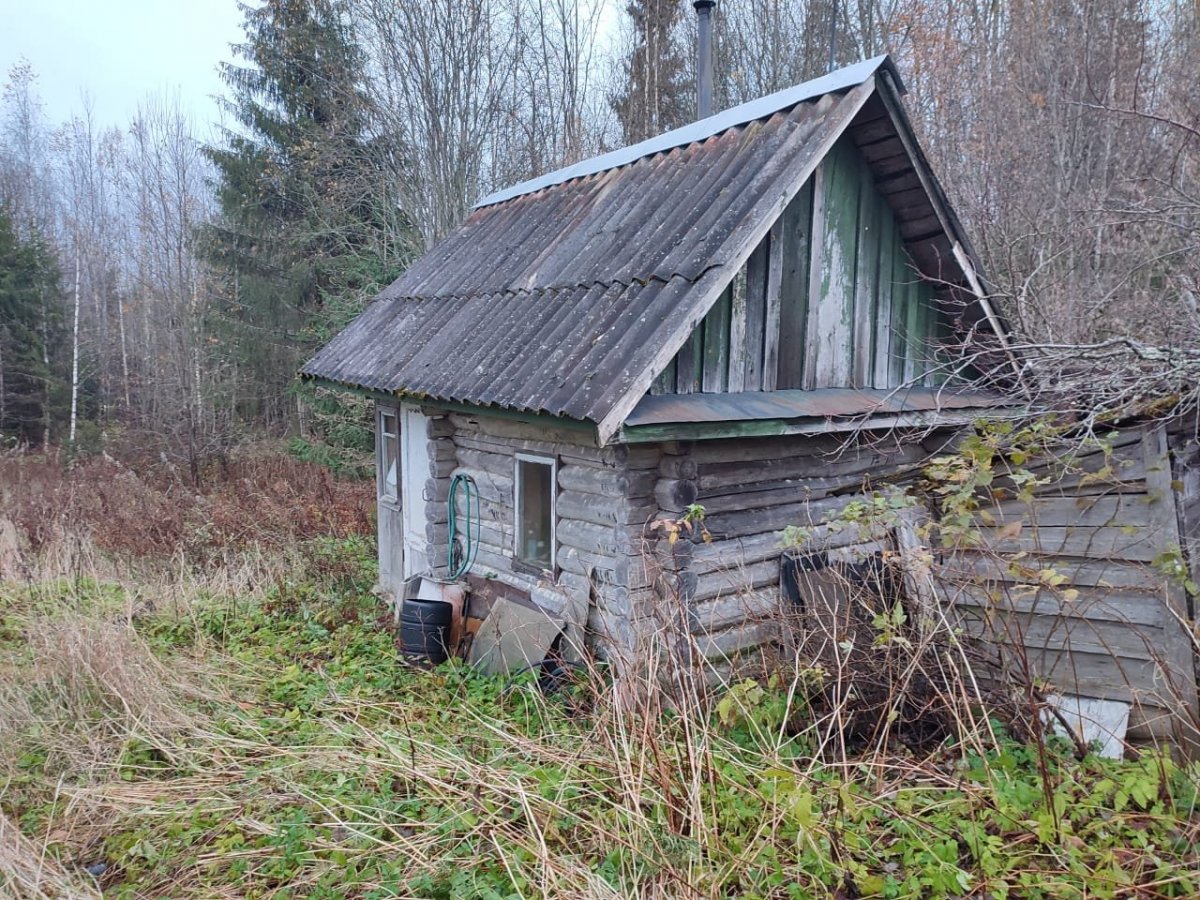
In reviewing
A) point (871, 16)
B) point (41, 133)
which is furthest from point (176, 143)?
point (871, 16)

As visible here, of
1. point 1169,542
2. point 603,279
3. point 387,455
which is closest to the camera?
point 1169,542

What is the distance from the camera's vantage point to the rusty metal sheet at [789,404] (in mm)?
5129

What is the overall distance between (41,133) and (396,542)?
125 feet

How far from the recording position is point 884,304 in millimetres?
Answer: 6855

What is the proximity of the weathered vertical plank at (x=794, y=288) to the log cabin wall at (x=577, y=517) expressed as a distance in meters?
1.47

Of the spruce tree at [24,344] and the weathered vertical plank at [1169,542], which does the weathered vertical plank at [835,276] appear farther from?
the spruce tree at [24,344]

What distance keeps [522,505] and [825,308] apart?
3267mm

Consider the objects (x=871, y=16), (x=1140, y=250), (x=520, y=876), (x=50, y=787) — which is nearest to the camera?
(x=520, y=876)

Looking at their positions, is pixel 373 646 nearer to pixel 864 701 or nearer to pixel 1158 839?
pixel 864 701

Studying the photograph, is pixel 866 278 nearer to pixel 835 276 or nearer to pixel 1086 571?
pixel 835 276

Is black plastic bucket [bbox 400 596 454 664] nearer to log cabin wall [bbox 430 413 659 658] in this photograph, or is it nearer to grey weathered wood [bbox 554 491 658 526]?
log cabin wall [bbox 430 413 659 658]

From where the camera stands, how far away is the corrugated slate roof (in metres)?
5.14

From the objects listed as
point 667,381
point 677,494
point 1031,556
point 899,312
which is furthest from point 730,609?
point 899,312

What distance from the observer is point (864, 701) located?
4617 mm
